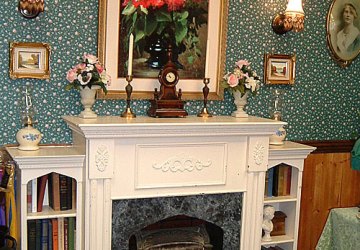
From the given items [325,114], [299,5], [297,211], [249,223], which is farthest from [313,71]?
[249,223]

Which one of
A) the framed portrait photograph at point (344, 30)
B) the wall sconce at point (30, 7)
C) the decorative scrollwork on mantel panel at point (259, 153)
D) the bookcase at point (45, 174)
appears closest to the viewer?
the bookcase at point (45, 174)

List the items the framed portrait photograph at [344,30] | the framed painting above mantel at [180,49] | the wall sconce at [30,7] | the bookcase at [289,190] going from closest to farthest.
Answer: the wall sconce at [30,7], the framed painting above mantel at [180,49], the bookcase at [289,190], the framed portrait photograph at [344,30]

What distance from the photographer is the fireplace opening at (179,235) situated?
358cm

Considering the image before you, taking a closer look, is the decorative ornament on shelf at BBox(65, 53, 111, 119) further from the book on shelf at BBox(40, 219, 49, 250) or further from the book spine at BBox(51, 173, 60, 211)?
the book on shelf at BBox(40, 219, 49, 250)

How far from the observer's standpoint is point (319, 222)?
14.7 ft

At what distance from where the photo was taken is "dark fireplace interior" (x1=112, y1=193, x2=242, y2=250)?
3.33 meters

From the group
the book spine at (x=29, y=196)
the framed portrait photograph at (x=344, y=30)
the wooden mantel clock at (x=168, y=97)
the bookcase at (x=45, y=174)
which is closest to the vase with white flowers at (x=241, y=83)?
the wooden mantel clock at (x=168, y=97)

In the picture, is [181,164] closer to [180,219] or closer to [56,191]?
[180,219]

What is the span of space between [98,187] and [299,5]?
6.72ft

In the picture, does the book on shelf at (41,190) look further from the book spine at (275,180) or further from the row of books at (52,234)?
the book spine at (275,180)

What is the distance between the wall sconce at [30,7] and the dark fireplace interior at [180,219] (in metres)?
1.31

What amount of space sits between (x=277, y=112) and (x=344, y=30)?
1.01 m

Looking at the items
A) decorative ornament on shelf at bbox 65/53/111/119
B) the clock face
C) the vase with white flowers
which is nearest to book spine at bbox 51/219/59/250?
decorative ornament on shelf at bbox 65/53/111/119

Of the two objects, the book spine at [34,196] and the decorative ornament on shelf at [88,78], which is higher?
the decorative ornament on shelf at [88,78]
